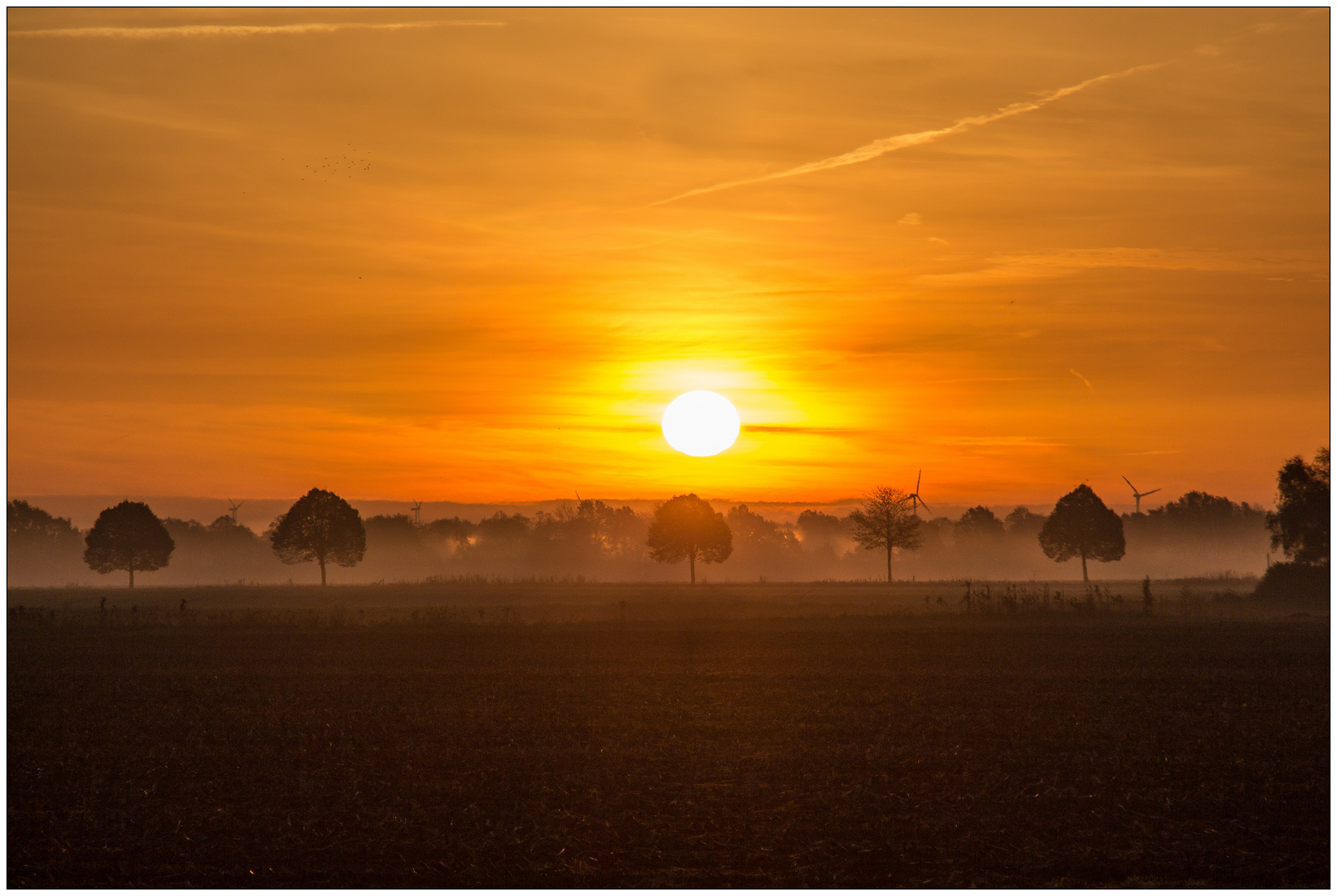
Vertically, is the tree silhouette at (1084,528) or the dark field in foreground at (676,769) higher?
the tree silhouette at (1084,528)

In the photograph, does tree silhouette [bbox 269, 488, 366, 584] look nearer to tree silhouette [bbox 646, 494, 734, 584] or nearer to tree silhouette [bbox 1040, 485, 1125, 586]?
tree silhouette [bbox 646, 494, 734, 584]

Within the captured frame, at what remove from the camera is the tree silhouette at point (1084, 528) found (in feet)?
403

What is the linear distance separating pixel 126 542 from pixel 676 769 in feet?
412

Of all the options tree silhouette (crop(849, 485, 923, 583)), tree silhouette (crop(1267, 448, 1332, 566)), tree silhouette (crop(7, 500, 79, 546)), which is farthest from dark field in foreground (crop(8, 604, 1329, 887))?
tree silhouette (crop(7, 500, 79, 546))

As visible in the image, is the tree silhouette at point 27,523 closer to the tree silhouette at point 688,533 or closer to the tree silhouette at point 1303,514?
the tree silhouette at point 688,533

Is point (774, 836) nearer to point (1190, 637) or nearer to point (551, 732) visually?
point (551, 732)

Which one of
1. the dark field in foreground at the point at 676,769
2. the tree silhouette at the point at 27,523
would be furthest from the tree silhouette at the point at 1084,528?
the tree silhouette at the point at 27,523

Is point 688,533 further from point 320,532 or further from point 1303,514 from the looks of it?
point 1303,514

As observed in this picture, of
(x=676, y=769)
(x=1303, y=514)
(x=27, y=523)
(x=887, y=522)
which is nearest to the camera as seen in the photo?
(x=676, y=769)

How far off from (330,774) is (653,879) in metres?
8.73

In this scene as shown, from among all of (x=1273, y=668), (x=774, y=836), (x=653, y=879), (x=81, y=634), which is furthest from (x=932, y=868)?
(x=81, y=634)

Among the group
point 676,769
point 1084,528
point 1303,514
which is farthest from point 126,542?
point 676,769

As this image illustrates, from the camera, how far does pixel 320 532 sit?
125 m

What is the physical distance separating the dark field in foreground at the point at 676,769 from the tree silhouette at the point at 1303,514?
37.0m
